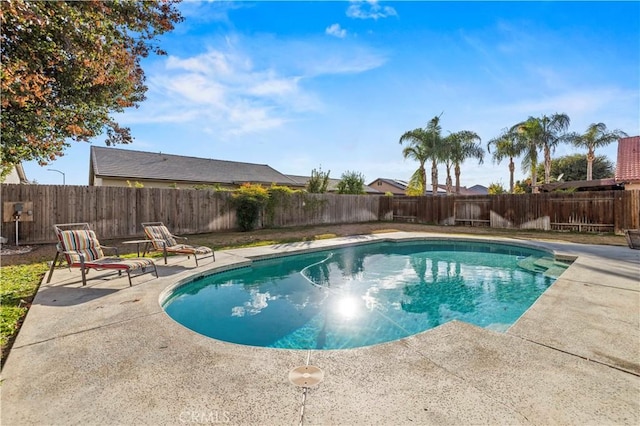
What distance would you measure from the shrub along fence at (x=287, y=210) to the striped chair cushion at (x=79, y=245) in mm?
5215

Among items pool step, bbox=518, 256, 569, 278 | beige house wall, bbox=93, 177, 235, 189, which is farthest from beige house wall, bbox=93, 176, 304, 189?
pool step, bbox=518, 256, 569, 278

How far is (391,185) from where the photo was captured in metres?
39.9

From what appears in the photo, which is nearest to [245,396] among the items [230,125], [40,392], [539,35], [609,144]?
[40,392]

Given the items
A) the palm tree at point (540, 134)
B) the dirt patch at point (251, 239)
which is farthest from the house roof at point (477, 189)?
the dirt patch at point (251, 239)

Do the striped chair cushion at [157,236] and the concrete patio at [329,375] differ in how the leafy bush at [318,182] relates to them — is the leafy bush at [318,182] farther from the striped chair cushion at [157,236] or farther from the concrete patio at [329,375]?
the concrete patio at [329,375]

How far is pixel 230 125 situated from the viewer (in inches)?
503

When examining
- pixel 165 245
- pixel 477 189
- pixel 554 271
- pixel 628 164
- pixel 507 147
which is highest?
pixel 507 147

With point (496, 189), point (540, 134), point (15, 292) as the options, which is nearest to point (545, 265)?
point (15, 292)

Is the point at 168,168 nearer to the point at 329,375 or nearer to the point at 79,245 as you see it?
the point at 79,245

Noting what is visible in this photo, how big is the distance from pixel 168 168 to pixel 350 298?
17458mm

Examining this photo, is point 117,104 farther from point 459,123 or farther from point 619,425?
point 459,123

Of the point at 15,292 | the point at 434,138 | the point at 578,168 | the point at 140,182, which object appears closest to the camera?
the point at 15,292

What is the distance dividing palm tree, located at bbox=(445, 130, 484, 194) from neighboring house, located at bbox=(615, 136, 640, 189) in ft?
27.1

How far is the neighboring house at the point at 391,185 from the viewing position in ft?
129
